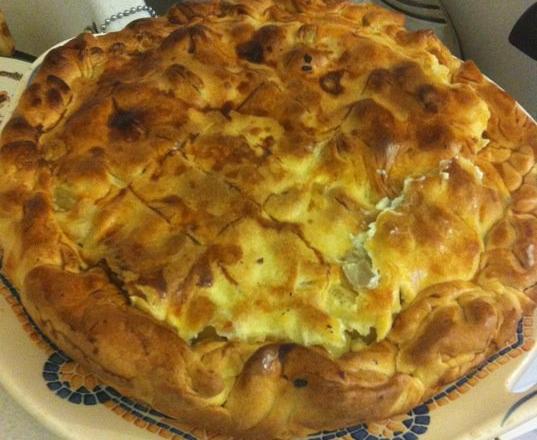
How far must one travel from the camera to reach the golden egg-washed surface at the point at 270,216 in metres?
0.69

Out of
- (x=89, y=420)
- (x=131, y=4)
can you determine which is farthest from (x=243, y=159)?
(x=131, y=4)

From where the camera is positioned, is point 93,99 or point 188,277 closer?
point 188,277

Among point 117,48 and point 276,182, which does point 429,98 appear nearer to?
point 276,182

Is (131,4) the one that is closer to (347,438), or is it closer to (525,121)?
(525,121)

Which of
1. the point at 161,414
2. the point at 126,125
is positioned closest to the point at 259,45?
the point at 126,125

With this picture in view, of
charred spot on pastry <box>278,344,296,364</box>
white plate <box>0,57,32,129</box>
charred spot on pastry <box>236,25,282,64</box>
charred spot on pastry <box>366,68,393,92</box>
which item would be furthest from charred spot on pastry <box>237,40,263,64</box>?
charred spot on pastry <box>278,344,296,364</box>

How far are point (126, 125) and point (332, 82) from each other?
0.91 feet

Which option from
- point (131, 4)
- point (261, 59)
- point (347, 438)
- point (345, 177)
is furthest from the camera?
point (131, 4)

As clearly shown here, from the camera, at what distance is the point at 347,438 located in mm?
694

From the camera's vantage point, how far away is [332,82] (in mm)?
955

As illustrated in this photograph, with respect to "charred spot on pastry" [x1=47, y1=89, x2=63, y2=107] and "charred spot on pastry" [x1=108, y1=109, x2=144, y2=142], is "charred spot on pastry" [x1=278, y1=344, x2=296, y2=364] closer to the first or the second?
"charred spot on pastry" [x1=108, y1=109, x2=144, y2=142]

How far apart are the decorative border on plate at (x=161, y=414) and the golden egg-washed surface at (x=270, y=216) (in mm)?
21

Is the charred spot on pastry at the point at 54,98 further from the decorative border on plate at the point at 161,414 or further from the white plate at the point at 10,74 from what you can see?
the decorative border on plate at the point at 161,414

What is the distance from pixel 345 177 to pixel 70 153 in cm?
33
